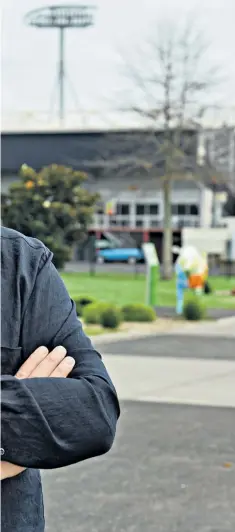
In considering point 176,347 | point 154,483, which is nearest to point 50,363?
point 154,483

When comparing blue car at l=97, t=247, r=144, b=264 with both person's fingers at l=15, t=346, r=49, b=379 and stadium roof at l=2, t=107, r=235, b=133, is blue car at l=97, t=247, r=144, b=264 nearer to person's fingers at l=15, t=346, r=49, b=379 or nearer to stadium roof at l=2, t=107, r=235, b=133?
stadium roof at l=2, t=107, r=235, b=133

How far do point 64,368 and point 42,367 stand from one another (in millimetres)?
66

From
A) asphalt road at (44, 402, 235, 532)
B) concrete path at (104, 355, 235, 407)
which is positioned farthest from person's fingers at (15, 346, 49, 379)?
concrete path at (104, 355, 235, 407)

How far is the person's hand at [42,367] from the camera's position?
4.91 feet

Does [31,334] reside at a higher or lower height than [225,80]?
higher

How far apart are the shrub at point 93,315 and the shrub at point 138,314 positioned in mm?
657

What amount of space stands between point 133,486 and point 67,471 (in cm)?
58

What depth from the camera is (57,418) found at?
60.0 inches

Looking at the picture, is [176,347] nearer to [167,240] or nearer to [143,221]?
[167,240]

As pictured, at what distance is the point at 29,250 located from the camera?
5.28ft

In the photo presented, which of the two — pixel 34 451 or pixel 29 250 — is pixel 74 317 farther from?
pixel 34 451

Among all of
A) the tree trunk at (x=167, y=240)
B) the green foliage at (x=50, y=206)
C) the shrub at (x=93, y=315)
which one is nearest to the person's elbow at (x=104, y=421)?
the shrub at (x=93, y=315)

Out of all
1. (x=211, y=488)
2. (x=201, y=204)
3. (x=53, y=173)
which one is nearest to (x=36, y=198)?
(x=53, y=173)

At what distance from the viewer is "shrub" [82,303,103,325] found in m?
13.9
